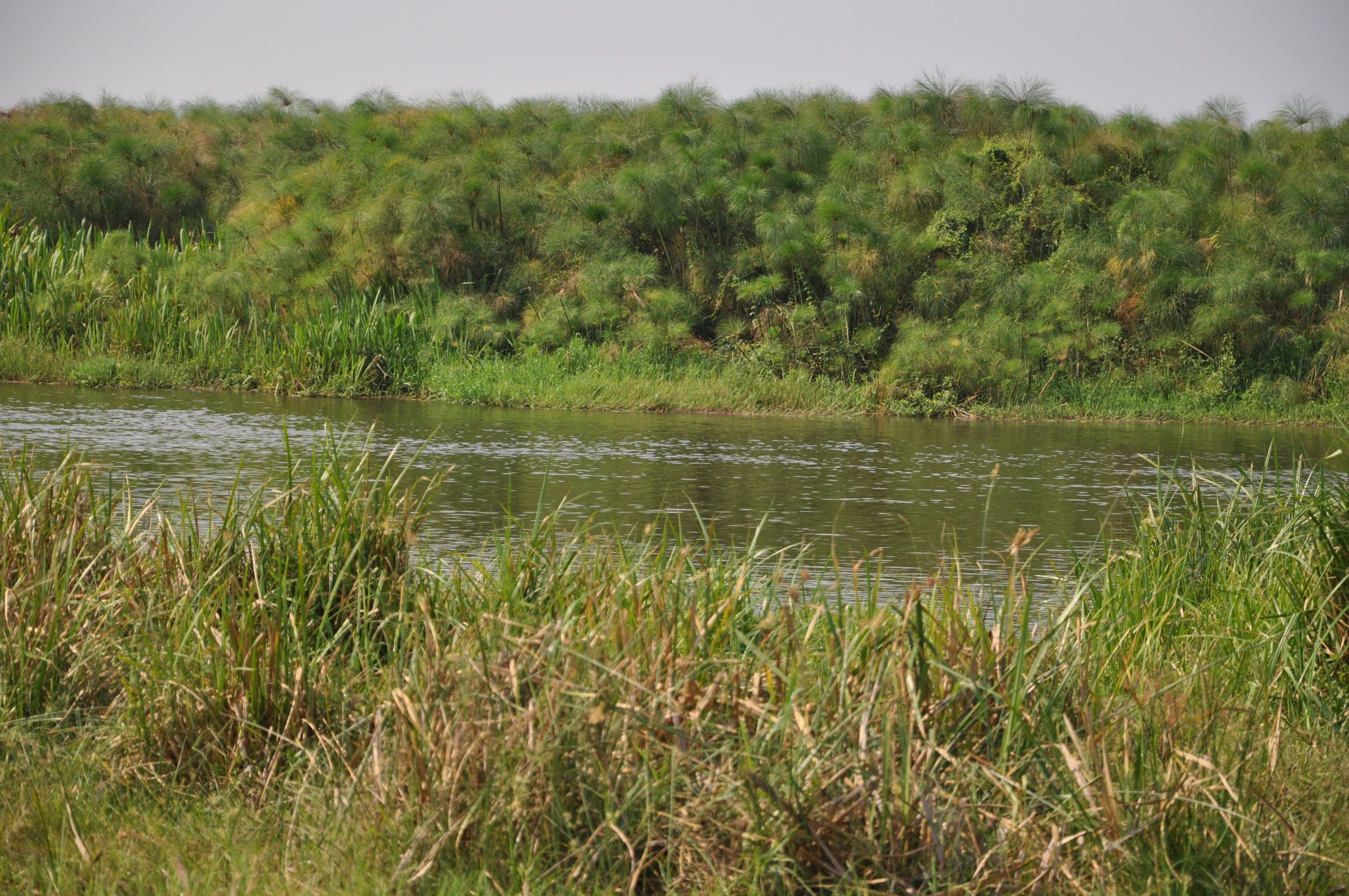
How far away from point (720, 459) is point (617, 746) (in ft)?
29.9

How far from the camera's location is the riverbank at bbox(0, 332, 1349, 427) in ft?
57.0

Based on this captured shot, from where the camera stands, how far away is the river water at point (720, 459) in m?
7.63

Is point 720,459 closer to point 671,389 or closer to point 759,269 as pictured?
point 671,389

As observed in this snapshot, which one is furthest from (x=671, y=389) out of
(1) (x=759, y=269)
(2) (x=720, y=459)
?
(2) (x=720, y=459)

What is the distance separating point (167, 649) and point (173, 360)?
1644cm

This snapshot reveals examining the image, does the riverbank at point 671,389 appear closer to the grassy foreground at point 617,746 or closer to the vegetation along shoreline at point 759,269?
the vegetation along shoreline at point 759,269

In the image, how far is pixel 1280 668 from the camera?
11.5 ft

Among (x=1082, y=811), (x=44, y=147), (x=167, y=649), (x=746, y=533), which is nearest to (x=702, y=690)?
(x=1082, y=811)

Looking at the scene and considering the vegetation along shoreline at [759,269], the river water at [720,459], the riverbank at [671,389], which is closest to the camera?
the river water at [720,459]

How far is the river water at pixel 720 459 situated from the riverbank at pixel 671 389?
713 millimetres

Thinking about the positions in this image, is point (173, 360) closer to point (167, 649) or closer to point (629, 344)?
point (629, 344)

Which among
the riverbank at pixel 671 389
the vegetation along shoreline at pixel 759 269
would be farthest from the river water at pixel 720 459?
the vegetation along shoreline at pixel 759 269

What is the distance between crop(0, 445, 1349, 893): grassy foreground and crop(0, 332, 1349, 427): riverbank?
1413 cm

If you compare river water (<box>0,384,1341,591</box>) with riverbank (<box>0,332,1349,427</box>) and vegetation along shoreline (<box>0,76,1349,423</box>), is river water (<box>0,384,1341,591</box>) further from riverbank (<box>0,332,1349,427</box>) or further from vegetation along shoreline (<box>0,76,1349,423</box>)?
vegetation along shoreline (<box>0,76,1349,423</box>)
